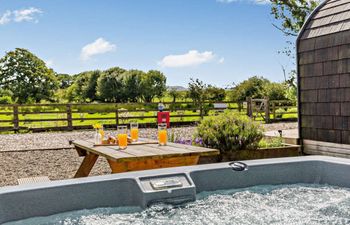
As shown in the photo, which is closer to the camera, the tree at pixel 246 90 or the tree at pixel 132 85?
the tree at pixel 246 90

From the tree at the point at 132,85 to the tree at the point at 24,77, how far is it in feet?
18.6

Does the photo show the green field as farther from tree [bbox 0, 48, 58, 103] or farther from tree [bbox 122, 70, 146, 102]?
tree [bbox 122, 70, 146, 102]

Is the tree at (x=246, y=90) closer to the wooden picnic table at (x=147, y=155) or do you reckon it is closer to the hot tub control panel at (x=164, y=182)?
the wooden picnic table at (x=147, y=155)

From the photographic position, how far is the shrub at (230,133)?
5367mm

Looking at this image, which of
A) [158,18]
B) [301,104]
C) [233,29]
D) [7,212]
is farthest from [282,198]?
[158,18]

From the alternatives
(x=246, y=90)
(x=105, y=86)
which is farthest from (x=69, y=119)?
(x=105, y=86)

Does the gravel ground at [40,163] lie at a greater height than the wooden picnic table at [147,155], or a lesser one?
lesser

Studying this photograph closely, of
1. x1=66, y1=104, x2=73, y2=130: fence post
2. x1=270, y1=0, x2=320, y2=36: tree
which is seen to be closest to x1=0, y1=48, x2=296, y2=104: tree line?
x1=270, y1=0, x2=320, y2=36: tree

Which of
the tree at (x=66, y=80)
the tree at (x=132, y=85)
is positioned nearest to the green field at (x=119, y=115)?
the tree at (x=132, y=85)

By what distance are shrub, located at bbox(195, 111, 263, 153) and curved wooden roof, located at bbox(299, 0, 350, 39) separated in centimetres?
161

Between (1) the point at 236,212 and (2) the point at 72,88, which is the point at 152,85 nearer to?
(2) the point at 72,88

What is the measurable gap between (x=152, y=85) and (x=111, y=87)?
331 cm

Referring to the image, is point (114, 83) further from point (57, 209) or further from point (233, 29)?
point (57, 209)

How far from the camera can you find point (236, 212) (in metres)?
2.89
